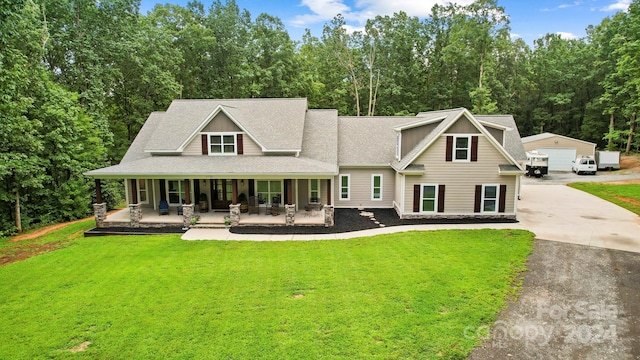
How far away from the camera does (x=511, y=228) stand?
52.7ft

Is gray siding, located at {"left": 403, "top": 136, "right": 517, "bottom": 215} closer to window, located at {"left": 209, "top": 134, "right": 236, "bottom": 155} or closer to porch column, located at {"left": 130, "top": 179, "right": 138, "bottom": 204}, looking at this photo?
window, located at {"left": 209, "top": 134, "right": 236, "bottom": 155}

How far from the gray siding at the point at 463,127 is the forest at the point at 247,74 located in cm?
1787

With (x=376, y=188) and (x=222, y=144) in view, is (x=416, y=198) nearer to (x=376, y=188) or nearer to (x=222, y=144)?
(x=376, y=188)

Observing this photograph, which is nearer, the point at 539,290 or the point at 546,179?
the point at 539,290

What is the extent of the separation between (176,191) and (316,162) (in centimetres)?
794

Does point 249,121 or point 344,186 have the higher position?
point 249,121

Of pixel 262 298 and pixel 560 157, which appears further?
pixel 560 157

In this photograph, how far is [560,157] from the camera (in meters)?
36.5

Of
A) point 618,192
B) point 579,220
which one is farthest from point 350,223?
point 618,192

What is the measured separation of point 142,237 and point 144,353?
9.68 m

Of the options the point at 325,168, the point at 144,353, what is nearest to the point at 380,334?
the point at 144,353

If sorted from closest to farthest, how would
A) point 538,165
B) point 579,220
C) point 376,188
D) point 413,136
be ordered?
point 579,220 → point 413,136 → point 376,188 → point 538,165

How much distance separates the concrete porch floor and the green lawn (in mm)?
2607

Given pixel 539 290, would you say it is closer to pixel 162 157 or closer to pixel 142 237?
pixel 142 237
